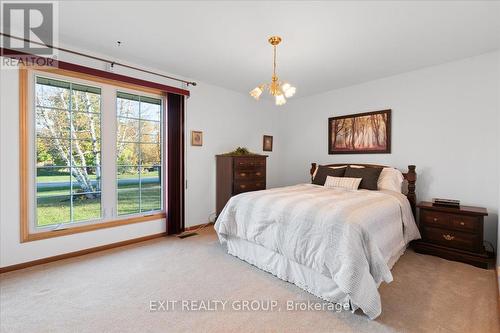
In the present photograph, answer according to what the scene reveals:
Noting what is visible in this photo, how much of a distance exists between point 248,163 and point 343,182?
5.01 feet

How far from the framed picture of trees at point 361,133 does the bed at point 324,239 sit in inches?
47.7

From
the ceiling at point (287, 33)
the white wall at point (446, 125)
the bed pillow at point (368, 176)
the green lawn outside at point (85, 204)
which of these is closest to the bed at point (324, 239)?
the bed pillow at point (368, 176)

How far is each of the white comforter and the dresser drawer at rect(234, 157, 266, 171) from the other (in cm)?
109

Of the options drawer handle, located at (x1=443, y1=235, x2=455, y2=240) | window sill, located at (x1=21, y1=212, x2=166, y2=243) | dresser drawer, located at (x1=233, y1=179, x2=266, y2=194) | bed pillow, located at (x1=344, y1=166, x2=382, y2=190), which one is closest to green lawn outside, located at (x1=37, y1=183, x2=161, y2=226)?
window sill, located at (x1=21, y1=212, x2=166, y2=243)

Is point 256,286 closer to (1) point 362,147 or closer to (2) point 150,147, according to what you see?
(2) point 150,147

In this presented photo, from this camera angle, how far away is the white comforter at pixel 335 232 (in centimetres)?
A: 168

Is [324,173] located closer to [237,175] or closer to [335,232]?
[237,175]

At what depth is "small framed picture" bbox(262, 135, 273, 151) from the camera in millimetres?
4996

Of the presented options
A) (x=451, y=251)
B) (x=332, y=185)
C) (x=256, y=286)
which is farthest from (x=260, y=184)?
(x=451, y=251)

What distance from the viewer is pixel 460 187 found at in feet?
9.88

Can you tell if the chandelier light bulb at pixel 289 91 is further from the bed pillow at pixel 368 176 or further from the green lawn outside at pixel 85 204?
the green lawn outside at pixel 85 204

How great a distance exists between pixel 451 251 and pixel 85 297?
3728 millimetres

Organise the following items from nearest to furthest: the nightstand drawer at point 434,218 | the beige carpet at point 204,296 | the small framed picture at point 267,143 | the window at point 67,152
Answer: the beige carpet at point 204,296 → the window at point 67,152 → the nightstand drawer at point 434,218 → the small framed picture at point 267,143

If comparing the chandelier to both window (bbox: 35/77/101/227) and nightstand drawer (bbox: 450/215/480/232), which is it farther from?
nightstand drawer (bbox: 450/215/480/232)
